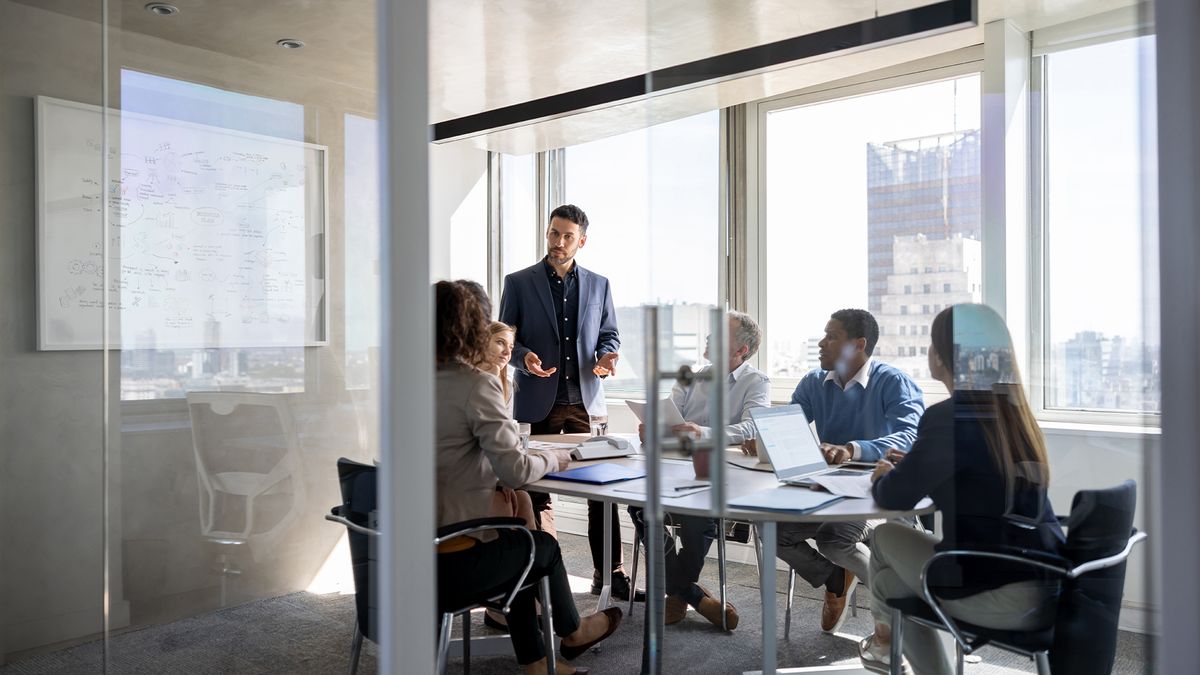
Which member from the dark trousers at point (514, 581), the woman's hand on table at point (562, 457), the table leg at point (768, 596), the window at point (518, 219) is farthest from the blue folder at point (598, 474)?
the window at point (518, 219)

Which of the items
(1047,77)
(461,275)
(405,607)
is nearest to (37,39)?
(461,275)

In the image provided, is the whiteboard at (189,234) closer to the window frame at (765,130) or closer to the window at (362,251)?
the window at (362,251)

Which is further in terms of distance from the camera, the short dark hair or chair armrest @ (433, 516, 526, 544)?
the short dark hair

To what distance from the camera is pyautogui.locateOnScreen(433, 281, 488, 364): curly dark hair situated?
214cm

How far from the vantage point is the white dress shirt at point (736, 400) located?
2.15 metres

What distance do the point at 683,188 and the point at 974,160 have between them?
0.72 metres

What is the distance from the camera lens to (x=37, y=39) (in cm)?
308

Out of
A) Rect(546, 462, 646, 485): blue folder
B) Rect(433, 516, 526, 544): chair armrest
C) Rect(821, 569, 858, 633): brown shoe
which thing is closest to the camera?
Rect(433, 516, 526, 544): chair armrest

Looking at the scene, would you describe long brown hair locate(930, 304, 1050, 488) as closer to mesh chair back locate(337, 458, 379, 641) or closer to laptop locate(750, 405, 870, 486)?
laptop locate(750, 405, 870, 486)

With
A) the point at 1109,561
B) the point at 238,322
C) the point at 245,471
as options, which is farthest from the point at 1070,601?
the point at 238,322

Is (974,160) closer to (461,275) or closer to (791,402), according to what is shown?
(791,402)

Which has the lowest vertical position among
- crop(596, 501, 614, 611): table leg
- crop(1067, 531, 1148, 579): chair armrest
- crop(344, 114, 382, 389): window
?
crop(596, 501, 614, 611): table leg

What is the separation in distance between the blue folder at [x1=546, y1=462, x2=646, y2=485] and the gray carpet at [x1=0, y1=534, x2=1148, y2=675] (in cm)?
46

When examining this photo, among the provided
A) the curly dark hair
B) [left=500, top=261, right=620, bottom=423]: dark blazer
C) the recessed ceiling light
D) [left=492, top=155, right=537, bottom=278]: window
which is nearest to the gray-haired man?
the curly dark hair
